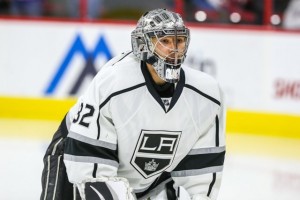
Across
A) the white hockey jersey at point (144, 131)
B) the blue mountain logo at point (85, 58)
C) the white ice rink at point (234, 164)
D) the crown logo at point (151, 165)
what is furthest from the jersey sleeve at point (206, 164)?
the blue mountain logo at point (85, 58)

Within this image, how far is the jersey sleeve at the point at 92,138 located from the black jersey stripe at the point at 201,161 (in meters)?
0.30

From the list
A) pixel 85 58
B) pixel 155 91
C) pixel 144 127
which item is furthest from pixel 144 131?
pixel 85 58

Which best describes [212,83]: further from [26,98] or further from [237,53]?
[26,98]

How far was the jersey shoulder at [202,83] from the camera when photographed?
2.60 m

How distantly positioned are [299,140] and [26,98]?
7.57ft

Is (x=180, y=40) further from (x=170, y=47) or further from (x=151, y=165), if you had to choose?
(x=151, y=165)

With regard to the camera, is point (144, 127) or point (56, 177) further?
point (56, 177)

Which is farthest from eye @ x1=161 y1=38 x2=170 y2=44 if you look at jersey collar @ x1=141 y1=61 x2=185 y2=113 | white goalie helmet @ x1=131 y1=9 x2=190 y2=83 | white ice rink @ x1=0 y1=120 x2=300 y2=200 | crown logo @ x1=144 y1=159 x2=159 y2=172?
white ice rink @ x1=0 y1=120 x2=300 y2=200

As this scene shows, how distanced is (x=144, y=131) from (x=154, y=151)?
94 mm

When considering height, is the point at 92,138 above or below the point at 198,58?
below

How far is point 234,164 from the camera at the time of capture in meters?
5.02

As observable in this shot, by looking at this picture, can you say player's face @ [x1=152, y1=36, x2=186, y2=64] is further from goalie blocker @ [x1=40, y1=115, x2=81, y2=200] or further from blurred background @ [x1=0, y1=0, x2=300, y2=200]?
blurred background @ [x1=0, y1=0, x2=300, y2=200]

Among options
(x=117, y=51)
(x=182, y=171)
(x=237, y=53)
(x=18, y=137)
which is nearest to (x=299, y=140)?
(x=237, y=53)

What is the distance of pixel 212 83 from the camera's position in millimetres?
2635
